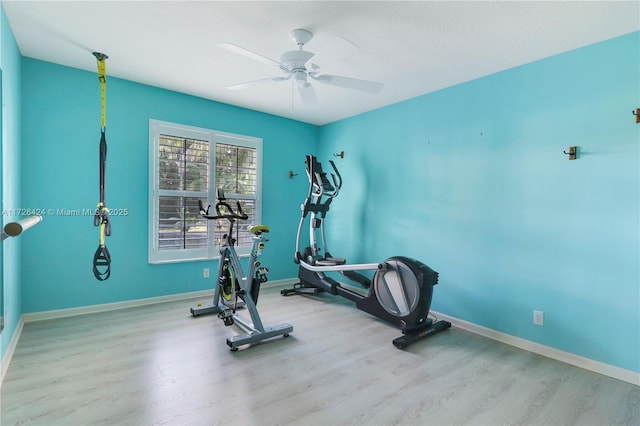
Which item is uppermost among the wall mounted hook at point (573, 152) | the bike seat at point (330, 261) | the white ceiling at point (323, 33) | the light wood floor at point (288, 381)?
the white ceiling at point (323, 33)

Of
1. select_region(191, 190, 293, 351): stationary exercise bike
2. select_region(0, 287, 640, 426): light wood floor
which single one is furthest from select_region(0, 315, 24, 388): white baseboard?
select_region(191, 190, 293, 351): stationary exercise bike

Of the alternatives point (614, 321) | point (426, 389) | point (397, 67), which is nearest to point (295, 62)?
point (397, 67)

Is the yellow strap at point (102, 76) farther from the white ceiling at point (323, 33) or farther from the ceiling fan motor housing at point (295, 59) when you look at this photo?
the ceiling fan motor housing at point (295, 59)

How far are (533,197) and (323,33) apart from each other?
238cm

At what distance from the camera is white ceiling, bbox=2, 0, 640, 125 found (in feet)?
7.13

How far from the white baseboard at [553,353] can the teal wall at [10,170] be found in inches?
157

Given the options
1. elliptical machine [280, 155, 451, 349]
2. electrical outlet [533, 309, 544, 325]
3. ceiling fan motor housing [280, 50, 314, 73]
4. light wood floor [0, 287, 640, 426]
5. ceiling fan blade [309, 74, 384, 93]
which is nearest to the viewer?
light wood floor [0, 287, 640, 426]

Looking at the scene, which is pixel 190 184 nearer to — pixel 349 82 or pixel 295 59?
pixel 295 59

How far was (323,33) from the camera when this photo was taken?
8.17ft

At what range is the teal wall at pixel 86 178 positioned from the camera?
10.3 ft

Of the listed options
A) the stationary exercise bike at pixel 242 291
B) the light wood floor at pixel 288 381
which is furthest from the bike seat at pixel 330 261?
the stationary exercise bike at pixel 242 291

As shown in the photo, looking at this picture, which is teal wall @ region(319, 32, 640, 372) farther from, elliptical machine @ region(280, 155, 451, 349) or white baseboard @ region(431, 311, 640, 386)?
elliptical machine @ region(280, 155, 451, 349)

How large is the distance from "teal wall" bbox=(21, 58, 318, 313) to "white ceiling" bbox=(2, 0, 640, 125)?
0.29m

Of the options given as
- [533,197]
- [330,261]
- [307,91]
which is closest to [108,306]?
[330,261]
